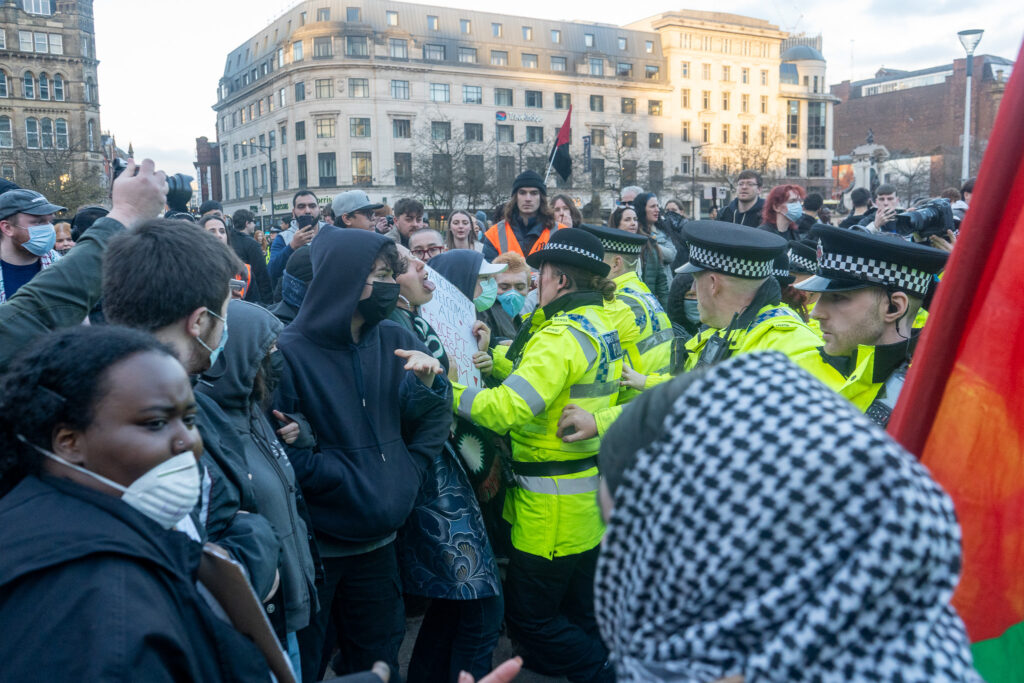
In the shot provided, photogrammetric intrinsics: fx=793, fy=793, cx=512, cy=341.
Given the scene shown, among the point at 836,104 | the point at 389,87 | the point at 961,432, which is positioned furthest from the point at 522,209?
the point at 836,104

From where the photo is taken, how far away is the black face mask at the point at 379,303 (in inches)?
127

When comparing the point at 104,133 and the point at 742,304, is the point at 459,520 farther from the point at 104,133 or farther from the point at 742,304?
the point at 104,133

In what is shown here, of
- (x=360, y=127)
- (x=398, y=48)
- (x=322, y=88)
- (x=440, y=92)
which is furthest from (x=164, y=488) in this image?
(x=398, y=48)

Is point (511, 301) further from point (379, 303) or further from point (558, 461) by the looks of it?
point (379, 303)

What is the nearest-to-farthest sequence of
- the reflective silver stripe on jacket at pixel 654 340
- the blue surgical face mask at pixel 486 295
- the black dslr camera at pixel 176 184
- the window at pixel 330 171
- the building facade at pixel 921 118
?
the black dslr camera at pixel 176 184 → the reflective silver stripe on jacket at pixel 654 340 → the blue surgical face mask at pixel 486 295 → the building facade at pixel 921 118 → the window at pixel 330 171

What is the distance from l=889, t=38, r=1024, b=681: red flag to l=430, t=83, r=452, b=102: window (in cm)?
6796

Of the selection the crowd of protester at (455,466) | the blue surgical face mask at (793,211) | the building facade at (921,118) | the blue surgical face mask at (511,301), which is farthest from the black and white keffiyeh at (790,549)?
the building facade at (921,118)

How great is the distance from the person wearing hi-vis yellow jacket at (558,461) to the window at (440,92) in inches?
2588

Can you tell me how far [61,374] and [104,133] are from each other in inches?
3246

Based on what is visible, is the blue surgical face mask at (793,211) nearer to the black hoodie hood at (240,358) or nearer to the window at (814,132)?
the black hoodie hood at (240,358)

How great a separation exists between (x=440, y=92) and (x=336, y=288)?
219 ft

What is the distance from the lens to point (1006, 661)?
1604mm

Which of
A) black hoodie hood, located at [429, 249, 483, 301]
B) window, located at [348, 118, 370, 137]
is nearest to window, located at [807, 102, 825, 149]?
window, located at [348, 118, 370, 137]

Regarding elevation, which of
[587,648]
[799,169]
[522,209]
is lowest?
[587,648]
